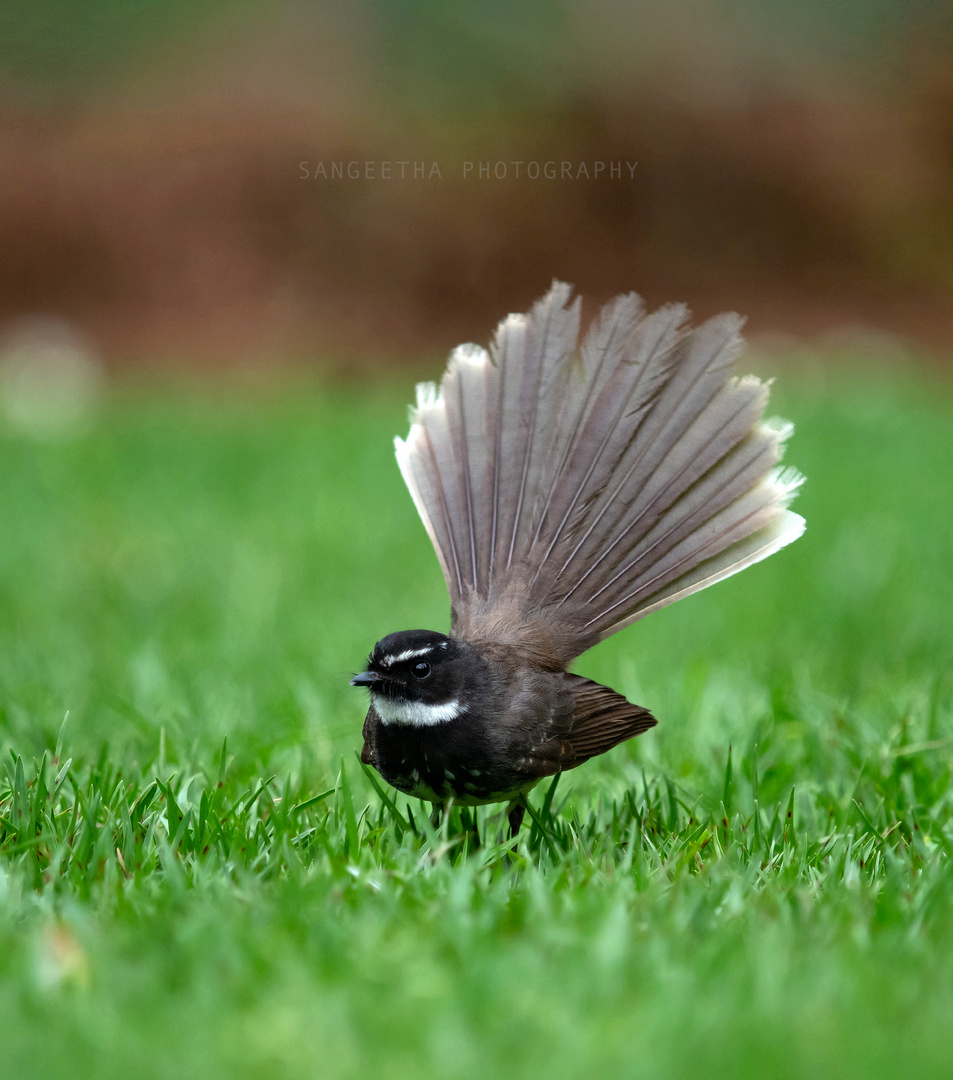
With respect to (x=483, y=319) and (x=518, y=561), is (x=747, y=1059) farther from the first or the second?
(x=483, y=319)

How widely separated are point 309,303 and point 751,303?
23.6ft

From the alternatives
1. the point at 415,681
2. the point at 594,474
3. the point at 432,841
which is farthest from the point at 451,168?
the point at 432,841

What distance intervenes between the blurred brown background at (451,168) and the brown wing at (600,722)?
54.9 feet

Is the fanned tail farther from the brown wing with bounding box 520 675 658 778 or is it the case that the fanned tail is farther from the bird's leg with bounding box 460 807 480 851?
the bird's leg with bounding box 460 807 480 851

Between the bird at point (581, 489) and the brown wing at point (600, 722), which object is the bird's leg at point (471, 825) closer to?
the bird at point (581, 489)

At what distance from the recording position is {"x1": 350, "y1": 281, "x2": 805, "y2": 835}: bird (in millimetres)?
3559

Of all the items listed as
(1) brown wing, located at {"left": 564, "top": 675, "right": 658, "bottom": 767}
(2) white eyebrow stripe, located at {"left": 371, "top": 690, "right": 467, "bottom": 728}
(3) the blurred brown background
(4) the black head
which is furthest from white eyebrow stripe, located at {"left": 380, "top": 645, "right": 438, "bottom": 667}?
(3) the blurred brown background

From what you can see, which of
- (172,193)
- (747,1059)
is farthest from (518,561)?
(172,193)

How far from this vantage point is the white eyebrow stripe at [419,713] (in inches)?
129

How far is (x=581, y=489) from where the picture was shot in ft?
12.4

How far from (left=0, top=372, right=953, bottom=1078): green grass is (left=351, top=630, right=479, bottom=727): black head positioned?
27 cm

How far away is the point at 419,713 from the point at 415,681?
0.08m

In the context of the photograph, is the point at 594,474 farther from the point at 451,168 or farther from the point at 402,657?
the point at 451,168

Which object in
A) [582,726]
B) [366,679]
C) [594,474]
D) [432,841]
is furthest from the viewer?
[594,474]
